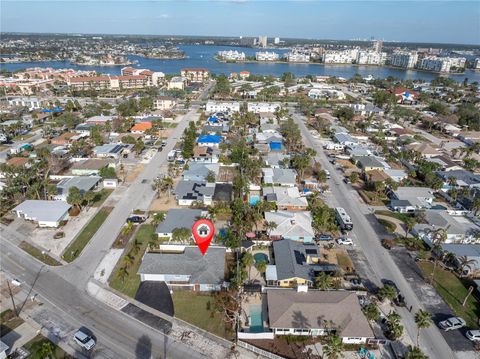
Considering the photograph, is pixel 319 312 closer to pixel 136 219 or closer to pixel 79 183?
Result: pixel 136 219

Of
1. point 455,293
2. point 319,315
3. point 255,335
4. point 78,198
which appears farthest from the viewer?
point 78,198

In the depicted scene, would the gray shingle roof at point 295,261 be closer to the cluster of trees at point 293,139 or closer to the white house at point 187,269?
the white house at point 187,269

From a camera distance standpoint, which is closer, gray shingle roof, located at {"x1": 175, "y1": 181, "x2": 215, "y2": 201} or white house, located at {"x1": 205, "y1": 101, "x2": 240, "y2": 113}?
gray shingle roof, located at {"x1": 175, "y1": 181, "x2": 215, "y2": 201}

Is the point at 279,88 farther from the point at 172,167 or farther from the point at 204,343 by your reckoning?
the point at 204,343

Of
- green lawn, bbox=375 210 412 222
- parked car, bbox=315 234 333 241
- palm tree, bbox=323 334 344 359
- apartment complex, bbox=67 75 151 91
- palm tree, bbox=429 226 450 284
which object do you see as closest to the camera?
palm tree, bbox=323 334 344 359

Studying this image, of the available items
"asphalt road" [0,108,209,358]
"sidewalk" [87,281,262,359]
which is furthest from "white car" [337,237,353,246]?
"asphalt road" [0,108,209,358]

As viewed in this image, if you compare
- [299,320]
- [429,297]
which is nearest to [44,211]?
[299,320]

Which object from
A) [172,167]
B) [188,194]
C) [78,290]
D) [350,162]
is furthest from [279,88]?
[78,290]

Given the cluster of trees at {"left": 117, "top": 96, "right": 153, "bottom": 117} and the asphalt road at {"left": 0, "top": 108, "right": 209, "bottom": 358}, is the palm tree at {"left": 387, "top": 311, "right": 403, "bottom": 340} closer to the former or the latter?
the asphalt road at {"left": 0, "top": 108, "right": 209, "bottom": 358}
